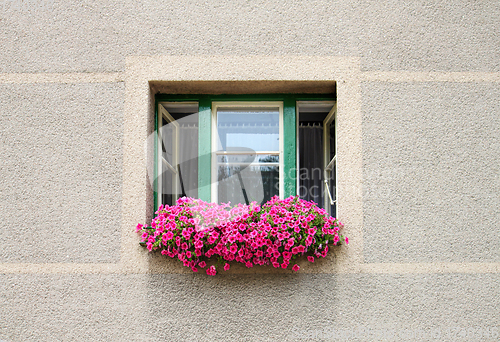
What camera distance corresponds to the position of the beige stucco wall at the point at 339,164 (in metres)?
2.96

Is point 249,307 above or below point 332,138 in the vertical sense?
below

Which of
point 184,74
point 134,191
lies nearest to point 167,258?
point 134,191

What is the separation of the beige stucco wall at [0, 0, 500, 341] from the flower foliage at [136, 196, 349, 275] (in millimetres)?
168

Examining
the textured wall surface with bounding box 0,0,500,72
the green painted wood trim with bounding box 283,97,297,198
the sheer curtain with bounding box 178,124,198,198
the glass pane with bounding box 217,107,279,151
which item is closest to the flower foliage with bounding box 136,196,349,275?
the green painted wood trim with bounding box 283,97,297,198

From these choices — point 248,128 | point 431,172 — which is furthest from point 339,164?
point 248,128

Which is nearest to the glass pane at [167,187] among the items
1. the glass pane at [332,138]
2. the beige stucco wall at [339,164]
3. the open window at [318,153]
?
the beige stucco wall at [339,164]

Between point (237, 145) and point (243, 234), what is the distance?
0.94 m

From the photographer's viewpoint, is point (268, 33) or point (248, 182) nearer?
point (268, 33)

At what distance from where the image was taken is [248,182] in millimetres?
3436

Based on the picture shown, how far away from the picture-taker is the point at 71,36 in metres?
3.23

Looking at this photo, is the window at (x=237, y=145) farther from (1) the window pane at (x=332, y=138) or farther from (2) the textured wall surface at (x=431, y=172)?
(2) the textured wall surface at (x=431, y=172)

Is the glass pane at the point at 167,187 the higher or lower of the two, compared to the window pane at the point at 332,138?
lower

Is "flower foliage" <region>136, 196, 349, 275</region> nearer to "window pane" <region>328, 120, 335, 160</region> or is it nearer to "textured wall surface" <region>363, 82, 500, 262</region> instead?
"textured wall surface" <region>363, 82, 500, 262</region>

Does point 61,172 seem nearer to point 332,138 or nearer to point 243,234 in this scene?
point 243,234
